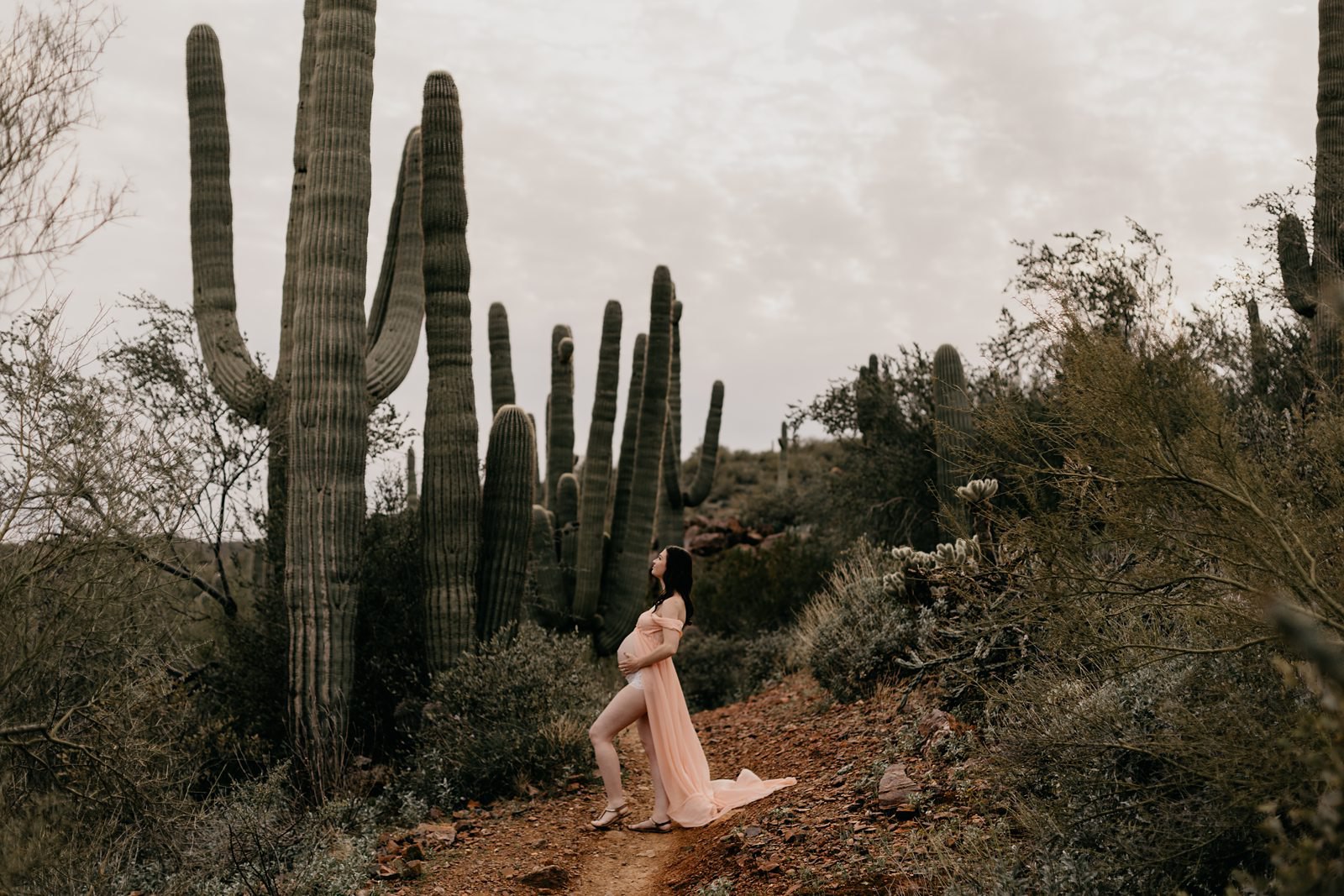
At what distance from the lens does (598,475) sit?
14805mm

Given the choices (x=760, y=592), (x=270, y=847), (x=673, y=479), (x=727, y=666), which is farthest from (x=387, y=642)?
(x=673, y=479)

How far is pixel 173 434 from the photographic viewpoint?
10055 mm

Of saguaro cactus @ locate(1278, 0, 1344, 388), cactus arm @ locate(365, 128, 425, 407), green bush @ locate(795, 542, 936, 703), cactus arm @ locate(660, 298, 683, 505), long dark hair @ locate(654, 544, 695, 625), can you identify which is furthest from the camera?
cactus arm @ locate(660, 298, 683, 505)

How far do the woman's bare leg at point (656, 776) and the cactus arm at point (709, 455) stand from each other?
11.6m

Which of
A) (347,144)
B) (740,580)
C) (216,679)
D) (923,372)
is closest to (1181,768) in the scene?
(347,144)

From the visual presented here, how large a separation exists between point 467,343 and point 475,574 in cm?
207

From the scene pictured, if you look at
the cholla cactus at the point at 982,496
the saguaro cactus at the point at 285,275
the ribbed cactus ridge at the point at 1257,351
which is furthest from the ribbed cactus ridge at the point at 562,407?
the ribbed cactus ridge at the point at 1257,351

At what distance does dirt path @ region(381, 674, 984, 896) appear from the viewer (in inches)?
239

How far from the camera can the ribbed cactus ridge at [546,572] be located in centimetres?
1393

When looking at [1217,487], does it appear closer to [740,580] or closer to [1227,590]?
[1227,590]

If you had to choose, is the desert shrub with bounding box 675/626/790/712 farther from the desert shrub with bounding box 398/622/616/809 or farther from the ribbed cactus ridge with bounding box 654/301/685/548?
the desert shrub with bounding box 398/622/616/809

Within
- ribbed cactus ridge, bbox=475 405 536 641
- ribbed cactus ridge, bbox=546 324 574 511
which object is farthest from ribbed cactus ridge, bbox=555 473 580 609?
ribbed cactus ridge, bbox=475 405 536 641

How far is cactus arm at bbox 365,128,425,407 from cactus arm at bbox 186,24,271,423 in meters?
1.41

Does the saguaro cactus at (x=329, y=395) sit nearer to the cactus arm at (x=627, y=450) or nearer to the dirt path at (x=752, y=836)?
the dirt path at (x=752, y=836)
